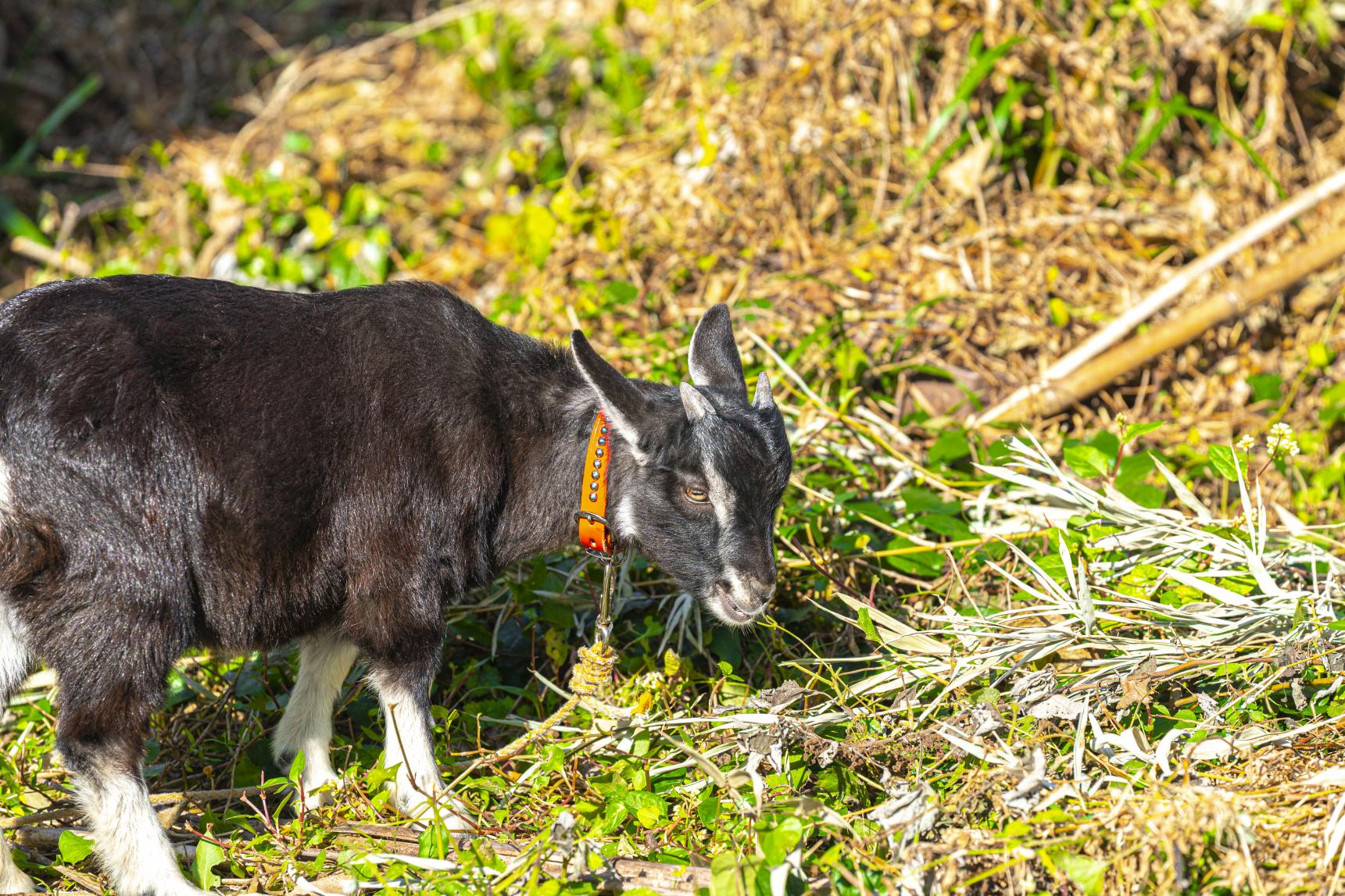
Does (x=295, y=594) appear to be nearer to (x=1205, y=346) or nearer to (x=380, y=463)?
(x=380, y=463)

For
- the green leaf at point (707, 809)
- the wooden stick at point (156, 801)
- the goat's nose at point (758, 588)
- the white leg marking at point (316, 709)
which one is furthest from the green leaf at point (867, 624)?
the wooden stick at point (156, 801)

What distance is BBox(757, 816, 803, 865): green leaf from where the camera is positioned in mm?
3543

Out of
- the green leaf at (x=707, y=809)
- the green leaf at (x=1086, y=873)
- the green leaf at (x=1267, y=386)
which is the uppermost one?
the green leaf at (x=1086, y=873)

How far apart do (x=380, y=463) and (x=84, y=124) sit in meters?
7.65

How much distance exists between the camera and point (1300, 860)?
3498 mm

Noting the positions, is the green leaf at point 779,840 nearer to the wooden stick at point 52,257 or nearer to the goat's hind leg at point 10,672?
the goat's hind leg at point 10,672

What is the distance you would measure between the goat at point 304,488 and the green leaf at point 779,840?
2.82ft

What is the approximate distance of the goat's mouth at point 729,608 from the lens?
428 centimetres

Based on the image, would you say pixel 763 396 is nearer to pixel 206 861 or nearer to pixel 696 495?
pixel 696 495

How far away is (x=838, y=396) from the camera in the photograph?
6461 millimetres

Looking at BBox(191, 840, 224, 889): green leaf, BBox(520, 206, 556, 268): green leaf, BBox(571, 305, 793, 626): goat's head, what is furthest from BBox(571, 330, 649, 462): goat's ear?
BBox(520, 206, 556, 268): green leaf

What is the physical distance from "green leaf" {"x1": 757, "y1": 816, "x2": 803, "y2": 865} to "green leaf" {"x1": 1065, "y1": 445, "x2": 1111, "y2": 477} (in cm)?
221

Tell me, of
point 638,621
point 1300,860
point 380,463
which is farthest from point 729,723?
point 1300,860

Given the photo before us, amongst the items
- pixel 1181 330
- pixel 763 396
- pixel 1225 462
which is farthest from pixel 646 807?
pixel 1181 330
